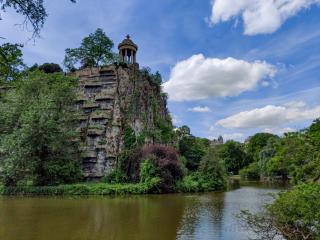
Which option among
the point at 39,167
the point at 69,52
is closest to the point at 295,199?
the point at 39,167

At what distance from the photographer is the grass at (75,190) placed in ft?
103

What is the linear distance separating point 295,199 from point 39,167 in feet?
93.6

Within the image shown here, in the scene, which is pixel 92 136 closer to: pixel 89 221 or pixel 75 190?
pixel 75 190

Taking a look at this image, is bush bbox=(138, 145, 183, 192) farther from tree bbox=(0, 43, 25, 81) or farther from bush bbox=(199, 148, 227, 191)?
tree bbox=(0, 43, 25, 81)

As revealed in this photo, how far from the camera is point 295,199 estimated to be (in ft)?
32.2

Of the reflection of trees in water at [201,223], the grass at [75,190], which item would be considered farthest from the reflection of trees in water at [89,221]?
the grass at [75,190]

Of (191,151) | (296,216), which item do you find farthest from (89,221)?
(191,151)

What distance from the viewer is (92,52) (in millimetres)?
44531

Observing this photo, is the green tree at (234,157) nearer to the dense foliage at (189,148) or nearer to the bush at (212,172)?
the dense foliage at (189,148)

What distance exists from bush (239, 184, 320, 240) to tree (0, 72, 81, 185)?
2590 cm

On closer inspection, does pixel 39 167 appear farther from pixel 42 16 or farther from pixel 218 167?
pixel 42 16

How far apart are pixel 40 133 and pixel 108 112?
30.7ft

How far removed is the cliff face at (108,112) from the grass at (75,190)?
19.6ft

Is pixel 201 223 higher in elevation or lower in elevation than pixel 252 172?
lower
